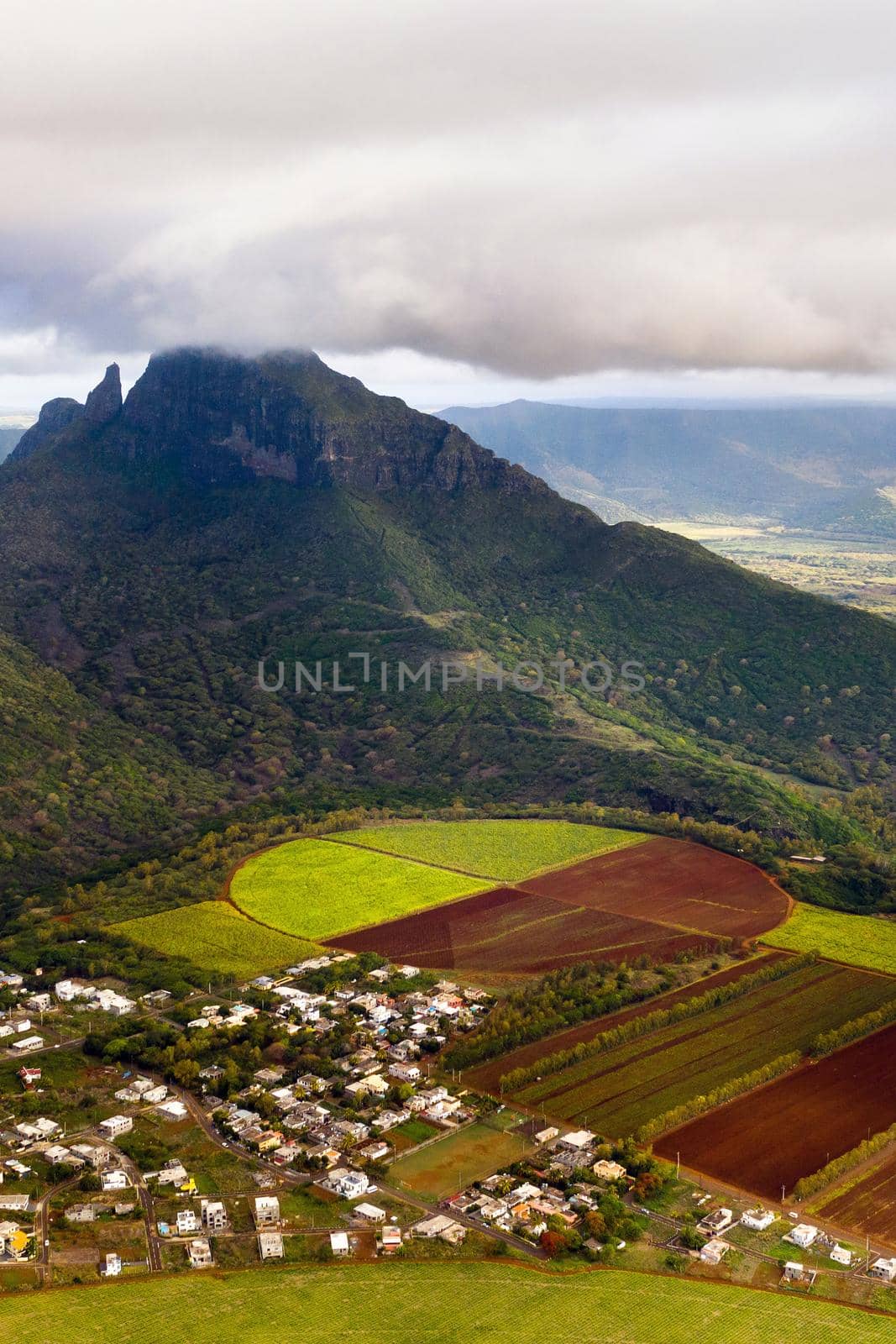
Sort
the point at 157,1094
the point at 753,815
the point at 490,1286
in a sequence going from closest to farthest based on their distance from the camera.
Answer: the point at 490,1286, the point at 157,1094, the point at 753,815

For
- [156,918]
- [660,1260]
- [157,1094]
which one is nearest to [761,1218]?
[660,1260]

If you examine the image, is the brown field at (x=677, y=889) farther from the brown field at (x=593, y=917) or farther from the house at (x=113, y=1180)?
the house at (x=113, y=1180)

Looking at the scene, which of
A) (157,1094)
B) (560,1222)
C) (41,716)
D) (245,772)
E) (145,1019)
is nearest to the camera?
(560,1222)

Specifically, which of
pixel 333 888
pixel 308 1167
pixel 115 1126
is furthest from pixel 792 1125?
pixel 333 888

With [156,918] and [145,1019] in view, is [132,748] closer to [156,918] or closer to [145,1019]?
[156,918]

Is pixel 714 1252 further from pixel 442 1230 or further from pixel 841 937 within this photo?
pixel 841 937

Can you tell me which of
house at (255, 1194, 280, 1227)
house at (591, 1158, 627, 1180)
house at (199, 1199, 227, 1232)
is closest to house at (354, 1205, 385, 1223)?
house at (255, 1194, 280, 1227)

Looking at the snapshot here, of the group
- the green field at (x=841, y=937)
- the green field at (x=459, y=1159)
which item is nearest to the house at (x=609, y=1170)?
the green field at (x=459, y=1159)
